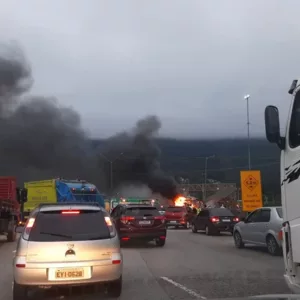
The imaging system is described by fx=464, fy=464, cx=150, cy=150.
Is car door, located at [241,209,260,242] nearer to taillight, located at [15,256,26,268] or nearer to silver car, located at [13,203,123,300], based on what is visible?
silver car, located at [13,203,123,300]

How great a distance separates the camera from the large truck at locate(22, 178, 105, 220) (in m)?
24.3

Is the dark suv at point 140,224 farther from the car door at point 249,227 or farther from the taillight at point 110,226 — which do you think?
the taillight at point 110,226

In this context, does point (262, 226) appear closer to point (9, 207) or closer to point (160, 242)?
point (160, 242)

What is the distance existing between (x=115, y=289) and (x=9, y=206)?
40.7ft

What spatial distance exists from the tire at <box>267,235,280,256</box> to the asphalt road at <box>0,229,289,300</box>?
215 millimetres

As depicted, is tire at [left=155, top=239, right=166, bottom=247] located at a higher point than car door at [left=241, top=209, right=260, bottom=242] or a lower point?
lower

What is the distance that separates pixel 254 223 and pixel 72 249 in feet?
28.1

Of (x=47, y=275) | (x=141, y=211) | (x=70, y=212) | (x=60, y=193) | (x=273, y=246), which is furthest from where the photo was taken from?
(x=60, y=193)

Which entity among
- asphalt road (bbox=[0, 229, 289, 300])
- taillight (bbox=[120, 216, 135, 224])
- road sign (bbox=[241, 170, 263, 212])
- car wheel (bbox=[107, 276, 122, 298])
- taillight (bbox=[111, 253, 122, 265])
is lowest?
asphalt road (bbox=[0, 229, 289, 300])

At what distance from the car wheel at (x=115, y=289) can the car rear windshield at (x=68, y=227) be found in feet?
2.47

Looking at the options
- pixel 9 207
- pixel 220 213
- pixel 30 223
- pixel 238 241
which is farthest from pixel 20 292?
pixel 220 213

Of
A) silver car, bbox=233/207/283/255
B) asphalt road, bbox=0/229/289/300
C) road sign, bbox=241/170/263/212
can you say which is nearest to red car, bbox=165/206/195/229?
road sign, bbox=241/170/263/212

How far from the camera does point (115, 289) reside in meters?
7.16

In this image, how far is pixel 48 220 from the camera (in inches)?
274
